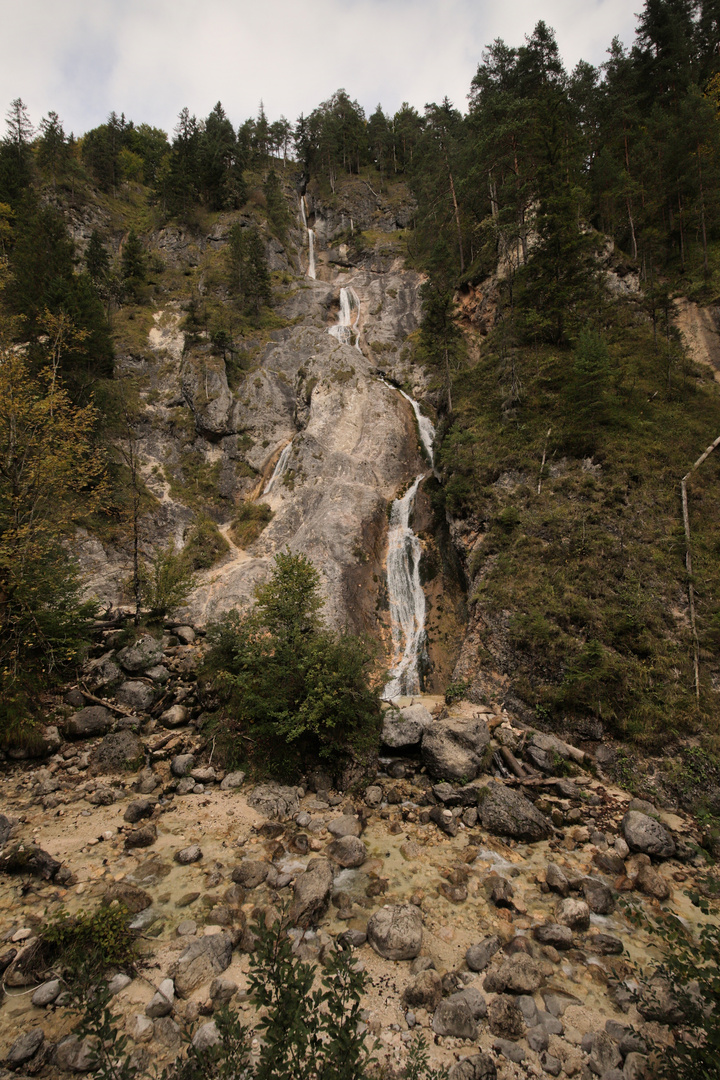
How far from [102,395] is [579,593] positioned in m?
29.4

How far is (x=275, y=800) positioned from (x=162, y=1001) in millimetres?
4950

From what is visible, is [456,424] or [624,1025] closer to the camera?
[624,1025]

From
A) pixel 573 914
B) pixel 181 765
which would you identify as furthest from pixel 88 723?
pixel 573 914

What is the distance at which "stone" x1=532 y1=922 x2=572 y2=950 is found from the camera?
6652 millimetres

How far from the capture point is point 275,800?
10.3 meters

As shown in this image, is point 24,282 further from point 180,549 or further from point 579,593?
point 579,593

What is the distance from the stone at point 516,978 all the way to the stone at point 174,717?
32.9ft

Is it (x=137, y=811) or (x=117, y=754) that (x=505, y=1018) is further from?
(x=117, y=754)

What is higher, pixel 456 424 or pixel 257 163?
pixel 257 163

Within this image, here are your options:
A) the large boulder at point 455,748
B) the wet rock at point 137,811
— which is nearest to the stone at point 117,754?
the wet rock at point 137,811

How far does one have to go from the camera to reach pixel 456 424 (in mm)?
25531

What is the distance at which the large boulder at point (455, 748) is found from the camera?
11328 mm

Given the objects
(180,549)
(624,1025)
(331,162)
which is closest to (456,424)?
(180,549)

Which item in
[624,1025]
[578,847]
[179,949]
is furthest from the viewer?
[578,847]
